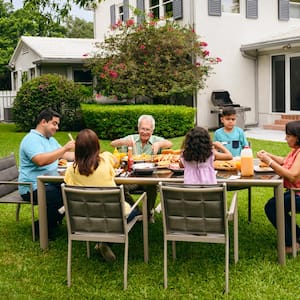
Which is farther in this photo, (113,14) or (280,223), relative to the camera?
(113,14)

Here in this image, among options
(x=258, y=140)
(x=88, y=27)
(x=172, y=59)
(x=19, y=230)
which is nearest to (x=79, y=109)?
(x=172, y=59)

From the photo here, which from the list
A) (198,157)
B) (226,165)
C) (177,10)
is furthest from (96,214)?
(177,10)

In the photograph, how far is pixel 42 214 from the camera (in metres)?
4.70

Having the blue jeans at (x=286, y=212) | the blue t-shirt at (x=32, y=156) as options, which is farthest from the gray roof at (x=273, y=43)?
the blue t-shirt at (x=32, y=156)

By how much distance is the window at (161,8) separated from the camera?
16656 millimetres

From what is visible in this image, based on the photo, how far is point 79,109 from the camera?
1614 centimetres

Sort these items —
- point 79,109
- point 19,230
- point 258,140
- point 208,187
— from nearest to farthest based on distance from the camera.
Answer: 1. point 208,187
2. point 19,230
3. point 258,140
4. point 79,109

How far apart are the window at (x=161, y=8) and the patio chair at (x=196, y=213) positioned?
13.4 metres

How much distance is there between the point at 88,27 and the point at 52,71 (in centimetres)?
3400

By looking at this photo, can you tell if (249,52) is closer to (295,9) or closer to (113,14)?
(295,9)

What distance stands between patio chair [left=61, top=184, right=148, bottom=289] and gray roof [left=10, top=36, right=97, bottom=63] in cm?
1316

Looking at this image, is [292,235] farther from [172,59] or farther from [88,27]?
[88,27]

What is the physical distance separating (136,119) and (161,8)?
5.48 metres

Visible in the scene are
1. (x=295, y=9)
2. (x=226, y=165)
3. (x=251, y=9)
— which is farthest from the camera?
(x=295, y=9)
